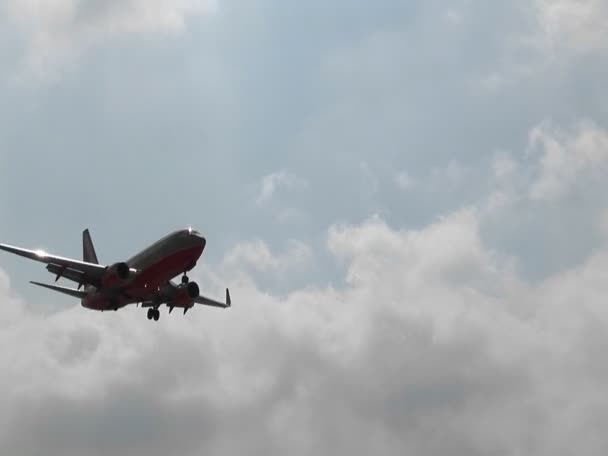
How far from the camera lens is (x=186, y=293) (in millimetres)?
90875

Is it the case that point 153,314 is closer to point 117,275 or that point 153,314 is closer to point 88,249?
point 117,275

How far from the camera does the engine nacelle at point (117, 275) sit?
82.6 m

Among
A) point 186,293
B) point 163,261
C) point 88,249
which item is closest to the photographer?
point 163,261

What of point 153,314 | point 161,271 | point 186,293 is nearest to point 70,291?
point 153,314

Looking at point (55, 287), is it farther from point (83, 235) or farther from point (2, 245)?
point (83, 235)

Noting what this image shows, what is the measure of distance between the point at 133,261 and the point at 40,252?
8.50m

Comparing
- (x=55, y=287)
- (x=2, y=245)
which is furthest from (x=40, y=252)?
(x=55, y=287)

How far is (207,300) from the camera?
10281 cm

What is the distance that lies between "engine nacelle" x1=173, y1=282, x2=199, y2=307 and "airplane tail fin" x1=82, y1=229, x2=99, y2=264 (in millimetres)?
19311

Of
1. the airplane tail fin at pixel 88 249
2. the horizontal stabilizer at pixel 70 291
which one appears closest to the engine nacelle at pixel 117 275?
the horizontal stabilizer at pixel 70 291

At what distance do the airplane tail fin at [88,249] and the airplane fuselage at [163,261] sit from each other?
21.5 metres

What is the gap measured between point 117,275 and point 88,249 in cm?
2644

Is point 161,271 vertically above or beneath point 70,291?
beneath

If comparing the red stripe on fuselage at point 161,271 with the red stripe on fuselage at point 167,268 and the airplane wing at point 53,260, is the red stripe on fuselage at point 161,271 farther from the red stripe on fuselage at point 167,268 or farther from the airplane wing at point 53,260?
the airplane wing at point 53,260
